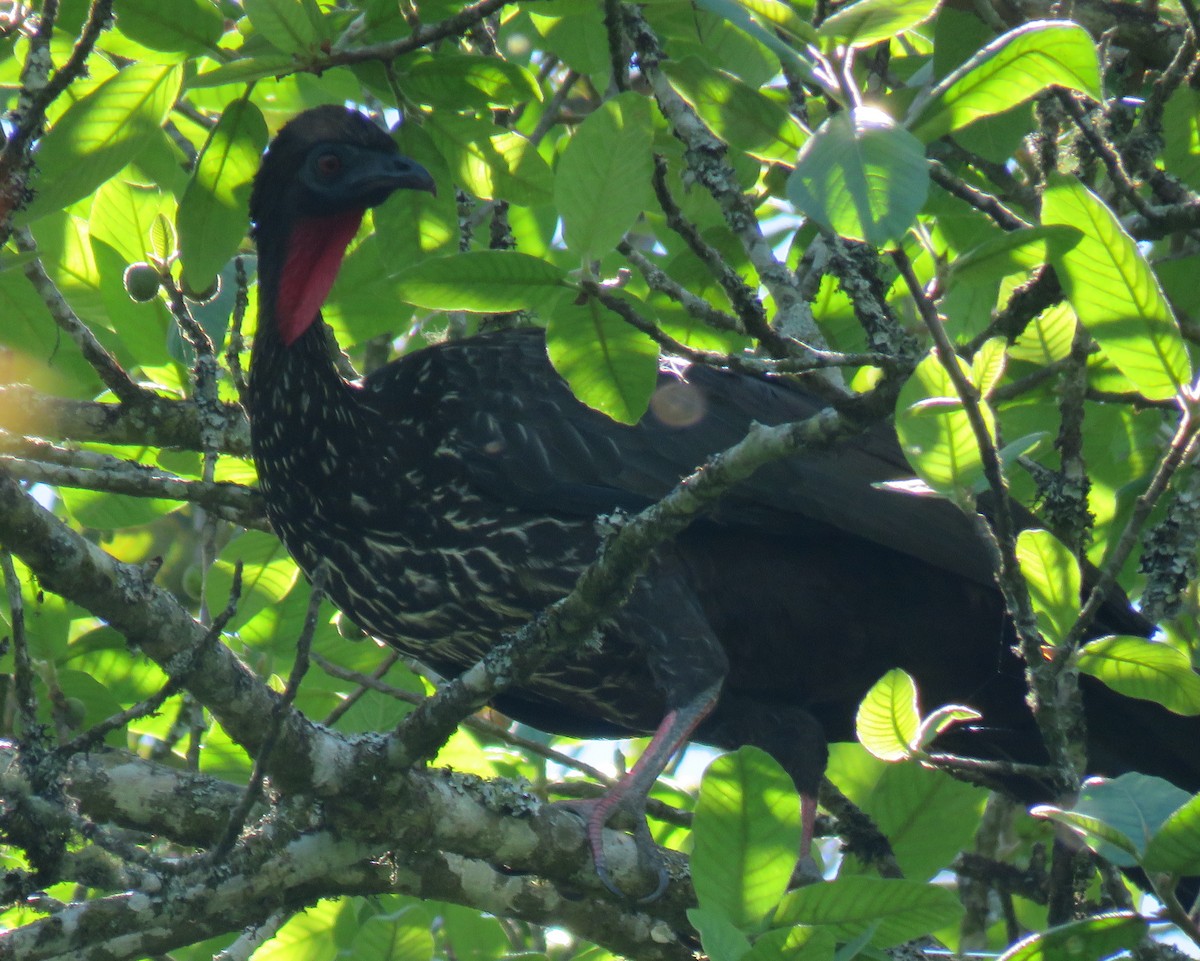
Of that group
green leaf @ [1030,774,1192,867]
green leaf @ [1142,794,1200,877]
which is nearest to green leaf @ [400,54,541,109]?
green leaf @ [1030,774,1192,867]

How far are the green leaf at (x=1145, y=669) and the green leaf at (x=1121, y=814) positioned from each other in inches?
13.0

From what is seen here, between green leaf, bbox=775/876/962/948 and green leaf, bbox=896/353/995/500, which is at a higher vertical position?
green leaf, bbox=896/353/995/500

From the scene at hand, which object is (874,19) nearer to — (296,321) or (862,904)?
(862,904)

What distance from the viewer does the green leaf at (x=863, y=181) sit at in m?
1.77

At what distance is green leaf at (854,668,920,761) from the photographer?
2557 mm

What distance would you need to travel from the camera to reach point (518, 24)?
4789 millimetres

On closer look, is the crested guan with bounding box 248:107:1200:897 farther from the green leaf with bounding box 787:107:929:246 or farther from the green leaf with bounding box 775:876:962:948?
the green leaf with bounding box 787:107:929:246

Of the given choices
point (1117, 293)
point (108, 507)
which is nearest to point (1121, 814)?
point (1117, 293)

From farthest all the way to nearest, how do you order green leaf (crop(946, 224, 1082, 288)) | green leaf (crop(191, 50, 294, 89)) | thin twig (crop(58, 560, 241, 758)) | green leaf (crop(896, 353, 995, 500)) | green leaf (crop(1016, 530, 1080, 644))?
1. green leaf (crop(191, 50, 294, 89))
2. green leaf (crop(1016, 530, 1080, 644))
3. thin twig (crop(58, 560, 241, 758))
4. green leaf (crop(896, 353, 995, 500))
5. green leaf (crop(946, 224, 1082, 288))

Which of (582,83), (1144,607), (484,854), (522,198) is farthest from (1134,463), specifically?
(582,83)

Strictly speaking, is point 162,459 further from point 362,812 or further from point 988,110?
point 988,110

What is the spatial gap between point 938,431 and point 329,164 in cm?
257

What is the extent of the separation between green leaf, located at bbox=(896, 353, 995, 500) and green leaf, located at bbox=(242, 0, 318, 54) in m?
1.50

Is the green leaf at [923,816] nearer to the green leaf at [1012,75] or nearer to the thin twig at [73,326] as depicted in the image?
the green leaf at [1012,75]
